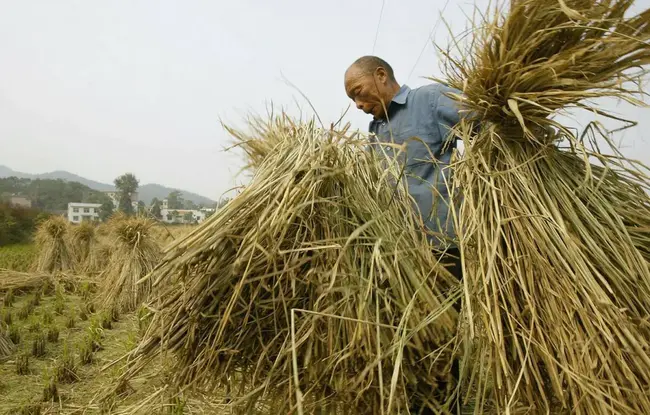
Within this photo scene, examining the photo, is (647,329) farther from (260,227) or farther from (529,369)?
(260,227)

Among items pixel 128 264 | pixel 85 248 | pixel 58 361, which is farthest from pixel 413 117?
pixel 85 248

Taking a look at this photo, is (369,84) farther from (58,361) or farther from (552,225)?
(58,361)

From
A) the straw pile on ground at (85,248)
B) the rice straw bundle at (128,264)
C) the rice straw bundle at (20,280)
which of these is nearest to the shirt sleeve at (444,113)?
the rice straw bundle at (128,264)

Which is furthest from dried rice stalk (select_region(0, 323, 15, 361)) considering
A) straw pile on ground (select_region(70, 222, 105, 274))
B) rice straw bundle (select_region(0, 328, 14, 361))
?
straw pile on ground (select_region(70, 222, 105, 274))

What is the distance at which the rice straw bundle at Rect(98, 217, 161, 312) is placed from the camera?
19.7ft

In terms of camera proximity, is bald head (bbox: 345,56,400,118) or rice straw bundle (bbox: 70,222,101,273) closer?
bald head (bbox: 345,56,400,118)

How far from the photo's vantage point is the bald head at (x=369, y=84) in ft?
7.07

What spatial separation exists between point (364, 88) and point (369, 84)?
3cm

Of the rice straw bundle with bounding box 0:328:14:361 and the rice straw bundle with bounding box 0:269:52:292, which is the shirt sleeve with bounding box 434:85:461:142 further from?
the rice straw bundle with bounding box 0:269:52:292

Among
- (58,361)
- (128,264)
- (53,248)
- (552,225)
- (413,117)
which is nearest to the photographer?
(552,225)

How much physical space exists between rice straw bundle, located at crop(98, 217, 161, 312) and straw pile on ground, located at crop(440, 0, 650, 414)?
210 inches

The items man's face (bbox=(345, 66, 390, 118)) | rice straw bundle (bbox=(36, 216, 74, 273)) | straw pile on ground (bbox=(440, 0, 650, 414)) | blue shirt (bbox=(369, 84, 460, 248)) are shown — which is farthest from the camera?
rice straw bundle (bbox=(36, 216, 74, 273))

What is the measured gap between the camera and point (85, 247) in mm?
9961

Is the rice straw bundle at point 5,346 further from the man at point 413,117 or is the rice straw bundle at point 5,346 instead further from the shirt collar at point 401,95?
the shirt collar at point 401,95
